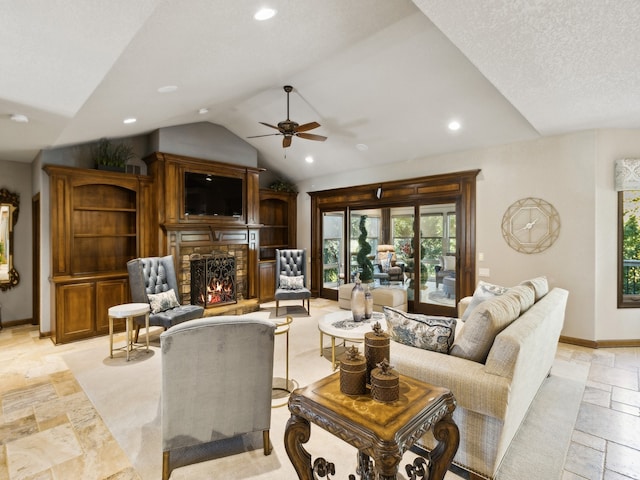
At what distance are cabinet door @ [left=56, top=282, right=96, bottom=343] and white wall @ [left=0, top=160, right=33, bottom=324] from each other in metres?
1.59

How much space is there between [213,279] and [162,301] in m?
1.68

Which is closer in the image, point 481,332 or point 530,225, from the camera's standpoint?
point 481,332

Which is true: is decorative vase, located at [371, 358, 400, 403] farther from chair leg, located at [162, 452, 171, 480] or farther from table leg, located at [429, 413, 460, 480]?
chair leg, located at [162, 452, 171, 480]

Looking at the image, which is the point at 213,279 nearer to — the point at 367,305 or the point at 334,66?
the point at 367,305

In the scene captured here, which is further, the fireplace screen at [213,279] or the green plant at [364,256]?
the green plant at [364,256]

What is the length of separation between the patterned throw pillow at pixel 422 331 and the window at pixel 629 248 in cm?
369

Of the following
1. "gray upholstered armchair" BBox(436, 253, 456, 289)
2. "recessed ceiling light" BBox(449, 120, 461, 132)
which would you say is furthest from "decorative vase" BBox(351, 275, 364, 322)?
"recessed ceiling light" BBox(449, 120, 461, 132)

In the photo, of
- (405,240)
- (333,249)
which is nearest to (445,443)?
(405,240)

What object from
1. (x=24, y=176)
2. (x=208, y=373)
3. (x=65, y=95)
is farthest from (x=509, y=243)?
(x=24, y=176)

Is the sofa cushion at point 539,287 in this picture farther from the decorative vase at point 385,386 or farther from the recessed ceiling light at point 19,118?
the recessed ceiling light at point 19,118

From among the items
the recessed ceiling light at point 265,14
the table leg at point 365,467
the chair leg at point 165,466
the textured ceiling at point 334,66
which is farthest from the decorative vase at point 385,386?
the recessed ceiling light at point 265,14

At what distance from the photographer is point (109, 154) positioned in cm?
509

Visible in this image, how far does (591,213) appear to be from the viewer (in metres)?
4.23

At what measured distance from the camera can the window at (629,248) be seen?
4312 millimetres
